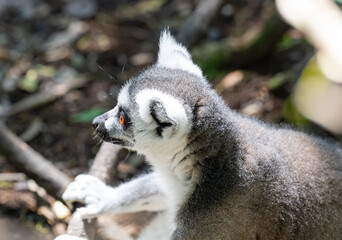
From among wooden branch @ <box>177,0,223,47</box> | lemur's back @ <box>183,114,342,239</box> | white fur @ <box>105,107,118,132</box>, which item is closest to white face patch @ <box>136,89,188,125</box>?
white fur @ <box>105,107,118,132</box>

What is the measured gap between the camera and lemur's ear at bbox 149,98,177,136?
3.56 meters

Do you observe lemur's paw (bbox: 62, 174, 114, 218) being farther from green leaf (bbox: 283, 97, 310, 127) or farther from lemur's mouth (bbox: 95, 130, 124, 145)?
green leaf (bbox: 283, 97, 310, 127)

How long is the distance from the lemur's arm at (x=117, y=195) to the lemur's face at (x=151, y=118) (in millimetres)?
720

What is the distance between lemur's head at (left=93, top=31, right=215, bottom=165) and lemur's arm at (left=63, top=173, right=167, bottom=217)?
2.40 ft

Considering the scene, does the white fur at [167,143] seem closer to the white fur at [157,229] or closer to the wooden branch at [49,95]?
the white fur at [157,229]

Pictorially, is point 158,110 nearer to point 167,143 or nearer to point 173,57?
point 167,143

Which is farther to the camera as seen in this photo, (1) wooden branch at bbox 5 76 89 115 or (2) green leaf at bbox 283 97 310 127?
(1) wooden branch at bbox 5 76 89 115

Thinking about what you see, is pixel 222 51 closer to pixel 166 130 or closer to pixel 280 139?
pixel 280 139

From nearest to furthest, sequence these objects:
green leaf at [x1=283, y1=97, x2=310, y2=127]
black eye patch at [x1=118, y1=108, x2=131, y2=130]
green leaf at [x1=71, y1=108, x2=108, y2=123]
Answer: black eye patch at [x1=118, y1=108, x2=131, y2=130]
green leaf at [x1=283, y1=97, x2=310, y2=127]
green leaf at [x1=71, y1=108, x2=108, y2=123]

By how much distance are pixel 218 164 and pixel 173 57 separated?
113cm

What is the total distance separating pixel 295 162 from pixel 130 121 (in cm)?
145

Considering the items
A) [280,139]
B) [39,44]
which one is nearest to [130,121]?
[280,139]

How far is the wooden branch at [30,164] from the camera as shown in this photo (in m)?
4.54

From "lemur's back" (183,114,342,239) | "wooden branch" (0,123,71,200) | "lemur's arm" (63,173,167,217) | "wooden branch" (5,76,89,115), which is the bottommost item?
"lemur's back" (183,114,342,239)
